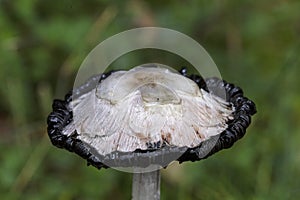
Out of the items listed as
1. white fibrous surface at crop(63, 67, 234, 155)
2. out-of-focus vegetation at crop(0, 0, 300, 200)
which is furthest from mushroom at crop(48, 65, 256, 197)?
out-of-focus vegetation at crop(0, 0, 300, 200)

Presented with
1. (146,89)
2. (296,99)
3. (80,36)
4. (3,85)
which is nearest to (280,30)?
(296,99)

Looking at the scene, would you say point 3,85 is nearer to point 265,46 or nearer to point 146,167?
point 265,46

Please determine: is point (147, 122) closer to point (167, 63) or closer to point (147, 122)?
point (147, 122)

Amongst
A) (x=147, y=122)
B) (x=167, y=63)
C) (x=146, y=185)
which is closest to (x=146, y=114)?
(x=147, y=122)

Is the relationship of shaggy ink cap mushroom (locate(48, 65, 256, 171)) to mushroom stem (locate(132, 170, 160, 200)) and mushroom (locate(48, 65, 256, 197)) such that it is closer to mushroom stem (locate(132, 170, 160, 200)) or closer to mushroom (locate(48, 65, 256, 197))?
mushroom (locate(48, 65, 256, 197))

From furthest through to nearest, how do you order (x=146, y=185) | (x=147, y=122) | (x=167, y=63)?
(x=167, y=63), (x=146, y=185), (x=147, y=122)

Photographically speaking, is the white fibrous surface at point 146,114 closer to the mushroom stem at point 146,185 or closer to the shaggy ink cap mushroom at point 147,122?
the shaggy ink cap mushroom at point 147,122
